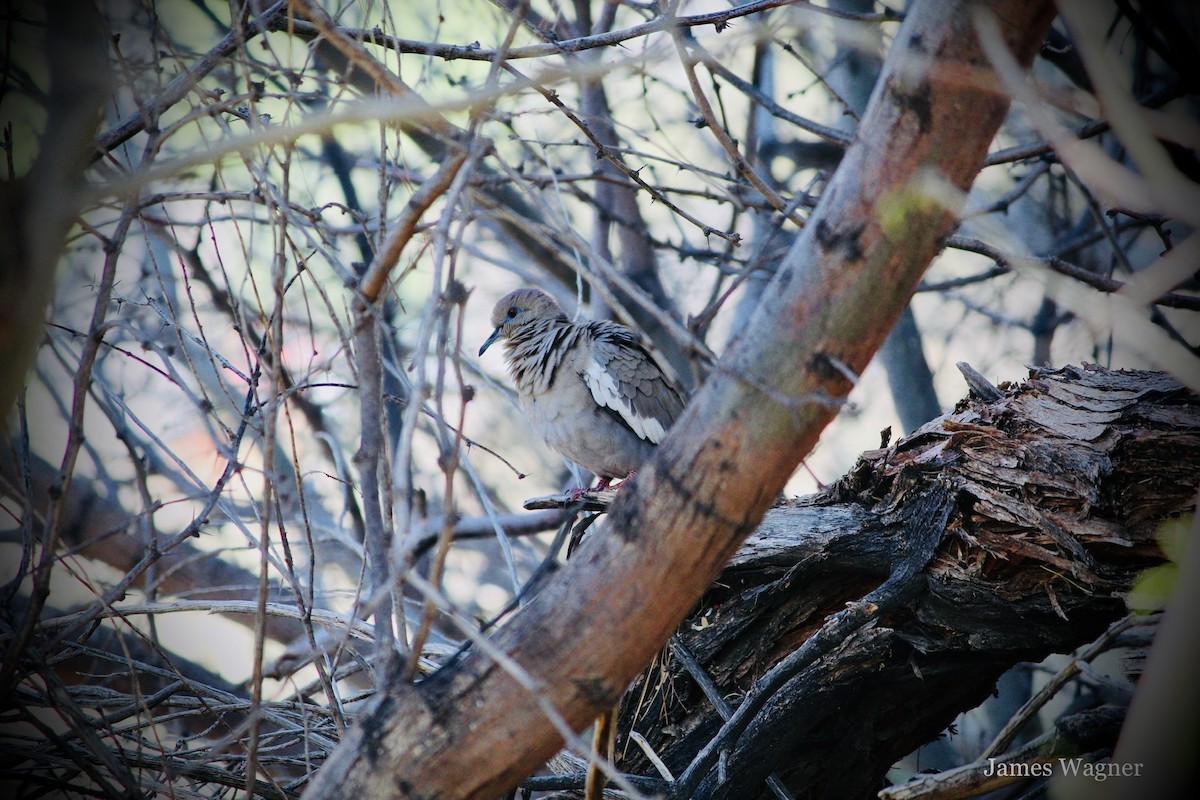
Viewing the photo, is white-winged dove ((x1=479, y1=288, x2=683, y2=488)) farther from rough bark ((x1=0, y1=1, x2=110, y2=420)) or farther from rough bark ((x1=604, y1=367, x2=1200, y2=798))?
rough bark ((x1=0, y1=1, x2=110, y2=420))

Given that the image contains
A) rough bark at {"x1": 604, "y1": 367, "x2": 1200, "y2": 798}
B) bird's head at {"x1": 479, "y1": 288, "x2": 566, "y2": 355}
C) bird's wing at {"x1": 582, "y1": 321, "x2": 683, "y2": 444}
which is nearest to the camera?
rough bark at {"x1": 604, "y1": 367, "x2": 1200, "y2": 798}

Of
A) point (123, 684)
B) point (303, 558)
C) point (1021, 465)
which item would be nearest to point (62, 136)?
point (1021, 465)

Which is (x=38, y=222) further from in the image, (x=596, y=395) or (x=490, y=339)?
(x=490, y=339)

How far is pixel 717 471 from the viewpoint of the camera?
1663 millimetres

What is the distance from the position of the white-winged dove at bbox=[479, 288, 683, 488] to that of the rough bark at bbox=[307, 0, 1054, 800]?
2072 millimetres

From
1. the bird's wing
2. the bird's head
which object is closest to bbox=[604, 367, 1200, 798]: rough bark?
the bird's wing

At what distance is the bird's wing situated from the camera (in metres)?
3.77

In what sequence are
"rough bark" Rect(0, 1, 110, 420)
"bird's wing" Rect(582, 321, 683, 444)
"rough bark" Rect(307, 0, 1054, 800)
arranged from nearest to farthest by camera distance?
"rough bark" Rect(307, 0, 1054, 800) < "rough bark" Rect(0, 1, 110, 420) < "bird's wing" Rect(582, 321, 683, 444)

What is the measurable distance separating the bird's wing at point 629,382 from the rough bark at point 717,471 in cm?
205

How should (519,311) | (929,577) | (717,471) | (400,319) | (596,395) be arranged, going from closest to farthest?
(717,471), (929,577), (596,395), (519,311), (400,319)

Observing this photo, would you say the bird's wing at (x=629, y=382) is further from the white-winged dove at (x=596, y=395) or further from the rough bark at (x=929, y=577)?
the rough bark at (x=929, y=577)

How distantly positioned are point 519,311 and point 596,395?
91 cm

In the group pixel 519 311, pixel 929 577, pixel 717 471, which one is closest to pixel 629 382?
pixel 519 311

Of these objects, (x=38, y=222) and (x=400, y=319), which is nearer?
(x=38, y=222)
